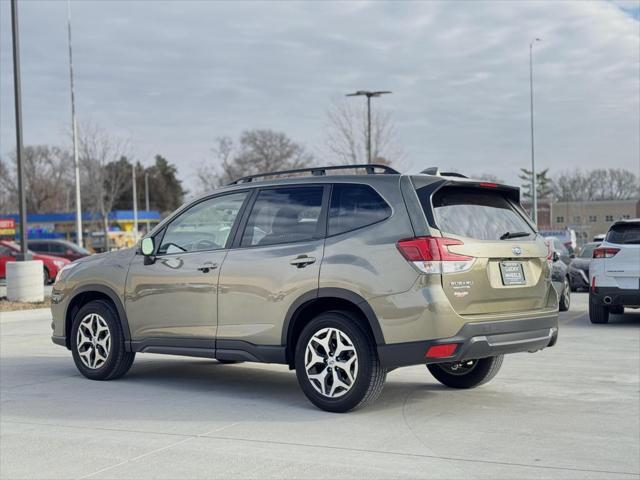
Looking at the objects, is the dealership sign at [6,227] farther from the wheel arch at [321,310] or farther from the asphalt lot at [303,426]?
the wheel arch at [321,310]

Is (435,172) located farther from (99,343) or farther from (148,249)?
(99,343)

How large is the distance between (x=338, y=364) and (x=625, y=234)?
866cm

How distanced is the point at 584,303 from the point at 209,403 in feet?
45.3

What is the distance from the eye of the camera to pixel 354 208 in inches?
279

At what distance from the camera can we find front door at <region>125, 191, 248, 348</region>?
25.4ft

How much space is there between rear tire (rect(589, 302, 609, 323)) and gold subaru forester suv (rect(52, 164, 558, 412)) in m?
6.82

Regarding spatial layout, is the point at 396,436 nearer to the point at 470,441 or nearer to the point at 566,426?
the point at 470,441

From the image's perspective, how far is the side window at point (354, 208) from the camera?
6918 millimetres

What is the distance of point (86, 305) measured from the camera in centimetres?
869

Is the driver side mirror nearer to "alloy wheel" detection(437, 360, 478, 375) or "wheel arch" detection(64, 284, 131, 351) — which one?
"wheel arch" detection(64, 284, 131, 351)

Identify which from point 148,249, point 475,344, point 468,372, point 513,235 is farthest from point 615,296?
point 148,249

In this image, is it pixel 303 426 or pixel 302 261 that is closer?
pixel 303 426

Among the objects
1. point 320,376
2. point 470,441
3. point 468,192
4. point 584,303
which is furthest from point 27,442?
point 584,303

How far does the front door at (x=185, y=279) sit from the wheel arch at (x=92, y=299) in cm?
10
